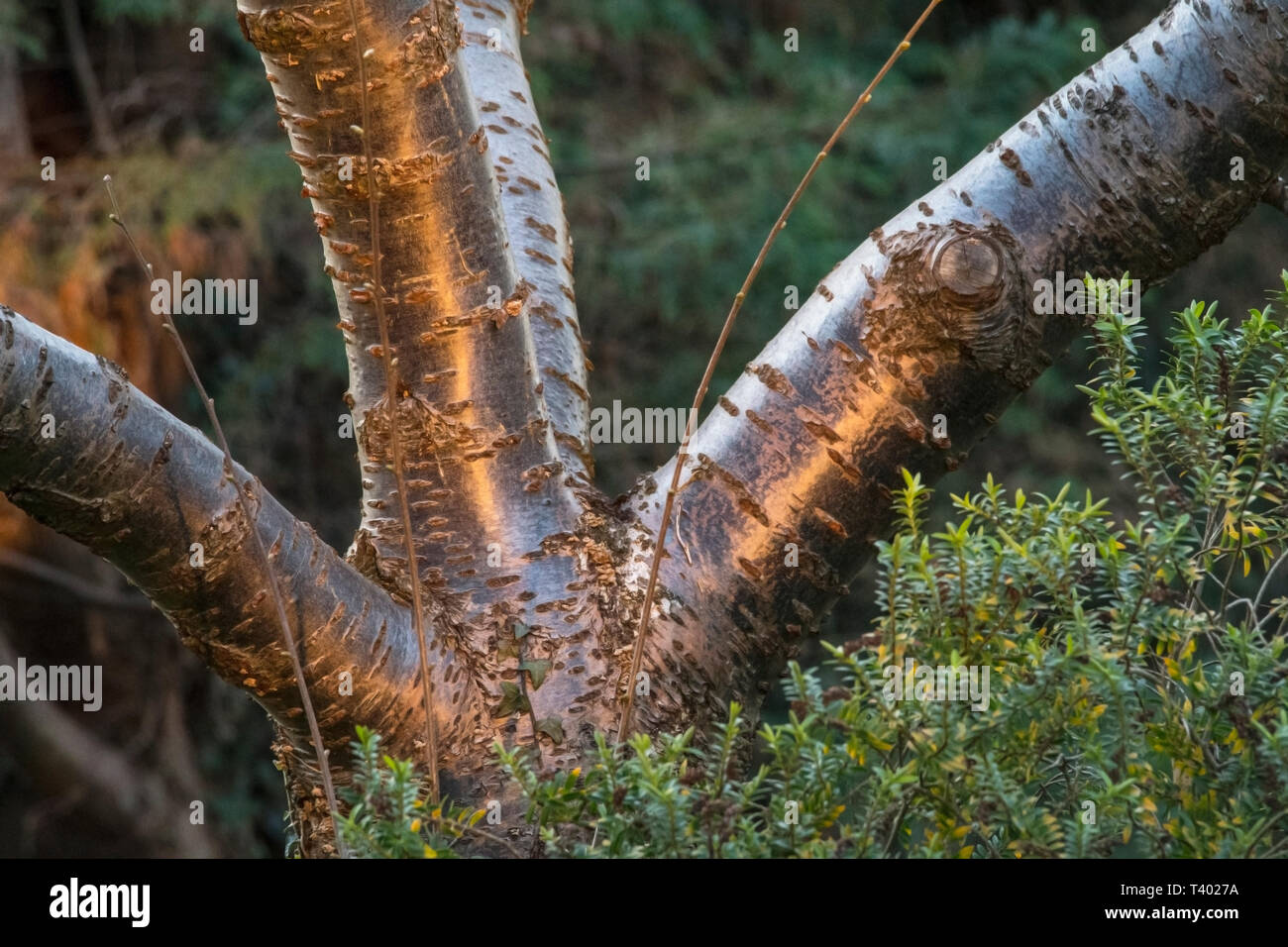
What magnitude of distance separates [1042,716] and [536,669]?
0.41 meters

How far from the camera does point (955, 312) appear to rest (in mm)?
918

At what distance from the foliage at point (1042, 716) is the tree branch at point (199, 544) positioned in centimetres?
24

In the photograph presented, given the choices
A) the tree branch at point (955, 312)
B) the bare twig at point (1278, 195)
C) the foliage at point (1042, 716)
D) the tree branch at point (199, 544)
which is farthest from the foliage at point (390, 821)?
the bare twig at point (1278, 195)

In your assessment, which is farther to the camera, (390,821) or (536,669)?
(536,669)

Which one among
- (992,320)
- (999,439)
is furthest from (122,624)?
(992,320)

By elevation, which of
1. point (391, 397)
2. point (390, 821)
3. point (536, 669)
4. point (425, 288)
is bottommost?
point (390, 821)

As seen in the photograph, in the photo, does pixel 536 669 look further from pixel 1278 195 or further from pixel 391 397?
pixel 1278 195

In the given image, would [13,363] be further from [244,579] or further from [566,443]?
[566,443]

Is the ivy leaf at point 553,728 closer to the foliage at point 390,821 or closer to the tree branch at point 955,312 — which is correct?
the tree branch at point 955,312

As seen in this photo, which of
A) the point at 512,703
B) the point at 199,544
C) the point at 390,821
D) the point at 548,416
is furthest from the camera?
the point at 548,416

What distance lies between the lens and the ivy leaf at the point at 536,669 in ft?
3.02

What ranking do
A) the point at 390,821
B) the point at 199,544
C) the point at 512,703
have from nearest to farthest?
the point at 390,821 → the point at 199,544 → the point at 512,703

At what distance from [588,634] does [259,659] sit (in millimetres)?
252

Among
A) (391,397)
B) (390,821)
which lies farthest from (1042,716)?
(391,397)
